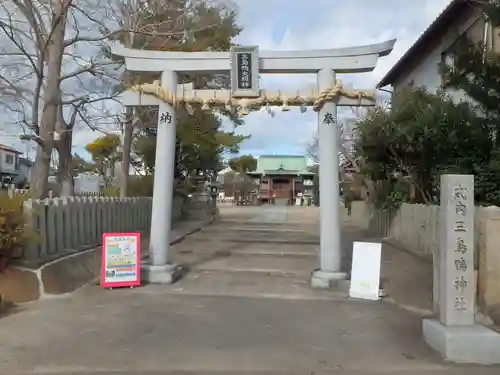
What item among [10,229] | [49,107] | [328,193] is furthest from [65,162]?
[328,193]

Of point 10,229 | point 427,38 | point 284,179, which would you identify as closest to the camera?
point 10,229

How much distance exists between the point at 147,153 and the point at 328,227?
55.4 feet

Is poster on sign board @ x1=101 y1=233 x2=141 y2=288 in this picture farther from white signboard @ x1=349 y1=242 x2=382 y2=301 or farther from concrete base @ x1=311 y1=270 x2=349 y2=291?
white signboard @ x1=349 y1=242 x2=382 y2=301

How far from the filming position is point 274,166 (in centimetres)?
5956

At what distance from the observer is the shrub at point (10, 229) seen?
8562 mm

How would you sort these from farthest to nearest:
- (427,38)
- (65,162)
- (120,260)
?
(427,38) → (65,162) → (120,260)


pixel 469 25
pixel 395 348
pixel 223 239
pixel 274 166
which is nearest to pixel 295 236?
pixel 223 239

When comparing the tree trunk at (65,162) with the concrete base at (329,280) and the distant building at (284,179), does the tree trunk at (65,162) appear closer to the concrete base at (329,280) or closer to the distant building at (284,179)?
the concrete base at (329,280)

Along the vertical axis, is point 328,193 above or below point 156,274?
above

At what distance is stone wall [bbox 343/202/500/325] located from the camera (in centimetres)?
759

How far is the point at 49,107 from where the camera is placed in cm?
1256

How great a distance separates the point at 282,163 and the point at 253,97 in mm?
49004

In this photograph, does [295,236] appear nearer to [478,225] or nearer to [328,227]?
[328,227]

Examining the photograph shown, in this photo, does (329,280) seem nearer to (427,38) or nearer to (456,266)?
(456,266)
